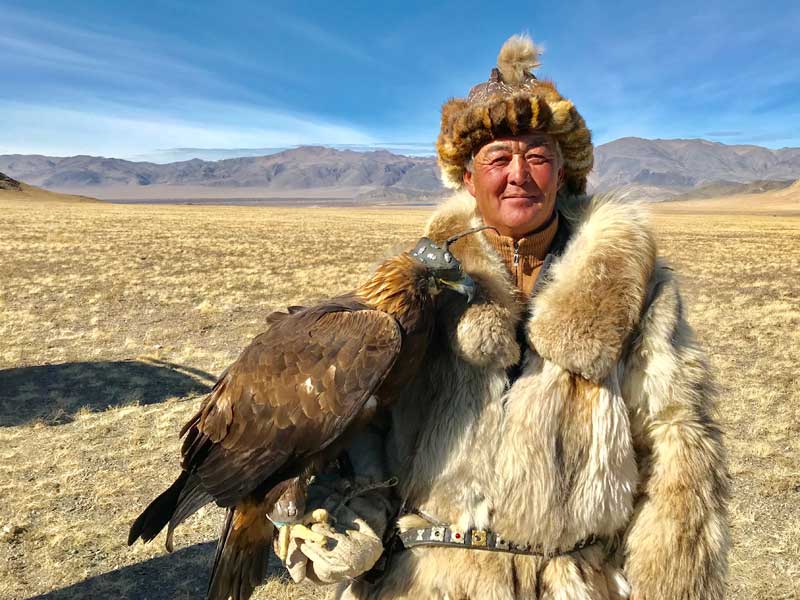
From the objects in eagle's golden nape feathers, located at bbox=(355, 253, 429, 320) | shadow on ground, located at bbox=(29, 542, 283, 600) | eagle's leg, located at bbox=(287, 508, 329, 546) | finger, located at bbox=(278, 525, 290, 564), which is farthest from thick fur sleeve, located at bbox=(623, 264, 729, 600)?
shadow on ground, located at bbox=(29, 542, 283, 600)

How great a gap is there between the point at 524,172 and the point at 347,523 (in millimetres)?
1276

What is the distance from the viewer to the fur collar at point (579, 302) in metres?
1.61

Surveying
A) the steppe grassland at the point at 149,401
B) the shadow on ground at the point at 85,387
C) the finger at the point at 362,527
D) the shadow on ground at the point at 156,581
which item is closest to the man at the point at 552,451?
the finger at the point at 362,527

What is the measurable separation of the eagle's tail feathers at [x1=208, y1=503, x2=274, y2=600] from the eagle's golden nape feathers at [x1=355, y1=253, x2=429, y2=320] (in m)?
0.86

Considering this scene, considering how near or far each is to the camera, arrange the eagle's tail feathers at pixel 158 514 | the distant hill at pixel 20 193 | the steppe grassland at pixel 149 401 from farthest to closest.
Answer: the distant hill at pixel 20 193
the steppe grassland at pixel 149 401
the eagle's tail feathers at pixel 158 514

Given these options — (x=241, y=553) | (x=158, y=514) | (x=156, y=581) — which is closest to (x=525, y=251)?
(x=241, y=553)

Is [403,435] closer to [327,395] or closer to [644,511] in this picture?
[327,395]

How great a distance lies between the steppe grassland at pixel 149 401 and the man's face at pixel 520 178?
39cm

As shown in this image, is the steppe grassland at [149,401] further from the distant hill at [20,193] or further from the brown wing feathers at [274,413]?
the distant hill at [20,193]

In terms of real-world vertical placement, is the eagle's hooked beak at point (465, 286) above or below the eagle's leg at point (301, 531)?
above

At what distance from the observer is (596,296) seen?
5.46 feet

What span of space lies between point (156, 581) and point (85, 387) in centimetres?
418

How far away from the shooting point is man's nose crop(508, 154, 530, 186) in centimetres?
183

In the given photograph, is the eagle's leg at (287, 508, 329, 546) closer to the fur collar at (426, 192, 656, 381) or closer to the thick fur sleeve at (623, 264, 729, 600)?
the fur collar at (426, 192, 656, 381)
